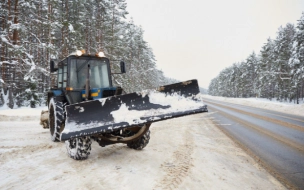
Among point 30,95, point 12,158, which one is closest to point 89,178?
point 12,158

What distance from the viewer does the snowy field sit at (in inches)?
125

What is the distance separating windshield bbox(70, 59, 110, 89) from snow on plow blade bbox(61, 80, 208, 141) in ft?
5.91

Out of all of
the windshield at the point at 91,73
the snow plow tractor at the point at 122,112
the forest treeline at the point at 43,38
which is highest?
the forest treeline at the point at 43,38

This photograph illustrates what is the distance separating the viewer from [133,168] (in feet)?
12.5

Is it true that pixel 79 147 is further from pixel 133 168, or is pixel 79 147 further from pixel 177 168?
pixel 177 168

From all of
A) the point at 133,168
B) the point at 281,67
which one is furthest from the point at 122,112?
the point at 281,67

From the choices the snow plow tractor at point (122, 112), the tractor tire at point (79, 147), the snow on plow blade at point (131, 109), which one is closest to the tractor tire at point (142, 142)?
the snow plow tractor at point (122, 112)

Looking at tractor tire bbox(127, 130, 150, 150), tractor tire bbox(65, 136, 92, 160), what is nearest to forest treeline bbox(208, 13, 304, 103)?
tractor tire bbox(127, 130, 150, 150)

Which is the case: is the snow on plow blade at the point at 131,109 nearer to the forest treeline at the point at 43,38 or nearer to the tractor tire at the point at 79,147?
the tractor tire at the point at 79,147

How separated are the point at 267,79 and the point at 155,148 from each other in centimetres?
4765

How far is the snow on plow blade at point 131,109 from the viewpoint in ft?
11.6

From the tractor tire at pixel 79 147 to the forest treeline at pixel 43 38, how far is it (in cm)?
1120

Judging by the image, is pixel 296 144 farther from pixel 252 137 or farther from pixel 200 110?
pixel 200 110

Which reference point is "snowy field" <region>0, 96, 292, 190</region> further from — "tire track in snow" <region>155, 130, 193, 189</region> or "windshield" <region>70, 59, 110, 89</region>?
"windshield" <region>70, 59, 110, 89</region>
